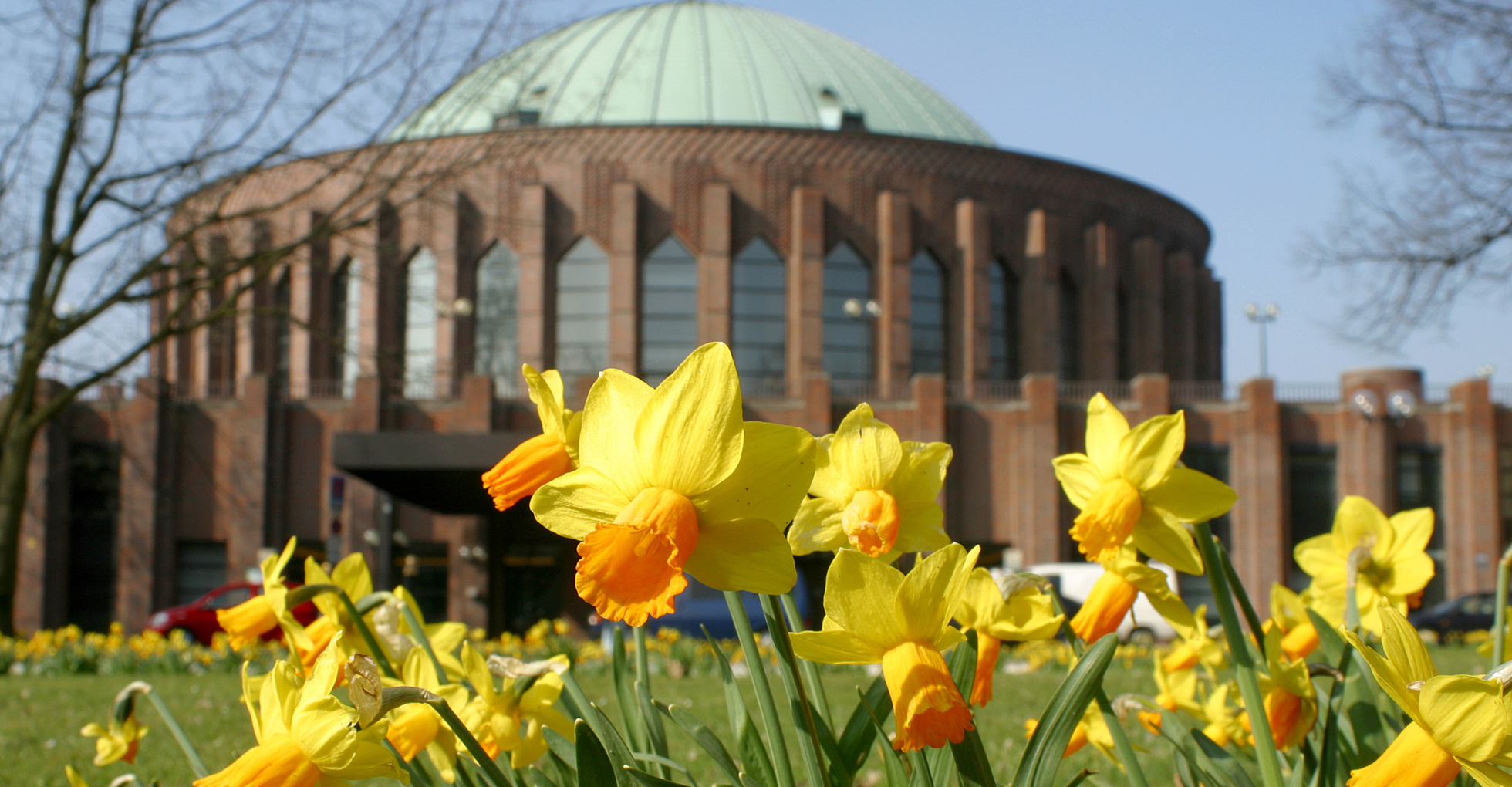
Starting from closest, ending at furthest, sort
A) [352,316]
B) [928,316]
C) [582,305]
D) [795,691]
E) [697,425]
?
[697,425] < [795,691] < [582,305] < [928,316] < [352,316]

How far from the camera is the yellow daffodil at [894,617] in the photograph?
4.75ft

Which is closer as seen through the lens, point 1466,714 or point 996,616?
point 1466,714

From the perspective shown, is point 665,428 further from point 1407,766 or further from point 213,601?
point 213,601

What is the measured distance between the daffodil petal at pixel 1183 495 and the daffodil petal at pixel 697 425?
34.4 inches

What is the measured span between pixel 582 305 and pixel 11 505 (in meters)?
18.2

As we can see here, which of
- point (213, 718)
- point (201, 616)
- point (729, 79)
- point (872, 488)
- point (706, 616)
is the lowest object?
point (201, 616)

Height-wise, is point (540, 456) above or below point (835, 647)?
above

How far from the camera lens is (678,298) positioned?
121 ft

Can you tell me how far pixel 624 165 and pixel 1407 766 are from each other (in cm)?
3673

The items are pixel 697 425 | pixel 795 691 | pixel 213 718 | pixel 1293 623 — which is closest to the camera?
pixel 697 425

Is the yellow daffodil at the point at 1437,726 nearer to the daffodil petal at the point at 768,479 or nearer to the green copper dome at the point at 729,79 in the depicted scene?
the daffodil petal at the point at 768,479

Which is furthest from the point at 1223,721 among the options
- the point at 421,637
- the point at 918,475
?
the point at 421,637

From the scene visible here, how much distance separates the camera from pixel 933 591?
150 centimetres

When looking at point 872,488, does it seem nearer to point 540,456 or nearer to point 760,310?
point 540,456
